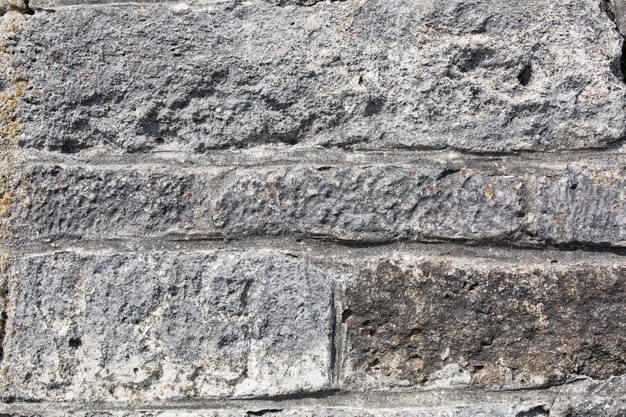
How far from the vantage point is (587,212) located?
3.90ft

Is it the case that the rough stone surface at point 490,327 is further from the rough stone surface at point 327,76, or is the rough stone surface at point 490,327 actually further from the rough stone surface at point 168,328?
the rough stone surface at point 327,76

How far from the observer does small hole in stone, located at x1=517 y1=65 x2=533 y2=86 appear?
4.05 ft

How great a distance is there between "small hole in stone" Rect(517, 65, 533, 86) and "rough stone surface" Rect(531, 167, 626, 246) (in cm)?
20

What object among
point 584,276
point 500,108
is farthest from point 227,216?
point 584,276

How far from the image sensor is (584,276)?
1181 millimetres

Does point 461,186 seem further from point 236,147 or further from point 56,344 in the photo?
point 56,344

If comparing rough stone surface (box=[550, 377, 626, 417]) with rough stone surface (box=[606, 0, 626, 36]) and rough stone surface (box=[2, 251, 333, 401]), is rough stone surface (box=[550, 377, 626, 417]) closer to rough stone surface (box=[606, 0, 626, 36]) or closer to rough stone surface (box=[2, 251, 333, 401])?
rough stone surface (box=[2, 251, 333, 401])

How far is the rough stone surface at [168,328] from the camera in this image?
1.19 m

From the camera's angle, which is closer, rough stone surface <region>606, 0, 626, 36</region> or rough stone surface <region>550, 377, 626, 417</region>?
rough stone surface <region>550, 377, 626, 417</region>

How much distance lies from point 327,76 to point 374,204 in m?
0.25

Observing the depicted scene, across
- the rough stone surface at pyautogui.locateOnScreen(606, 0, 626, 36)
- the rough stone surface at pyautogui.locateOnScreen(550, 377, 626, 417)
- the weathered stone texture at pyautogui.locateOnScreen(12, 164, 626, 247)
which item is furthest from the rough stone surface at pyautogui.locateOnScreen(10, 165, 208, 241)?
the rough stone surface at pyautogui.locateOnScreen(606, 0, 626, 36)

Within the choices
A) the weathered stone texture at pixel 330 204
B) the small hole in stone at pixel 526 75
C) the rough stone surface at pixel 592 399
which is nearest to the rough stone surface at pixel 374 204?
the weathered stone texture at pixel 330 204

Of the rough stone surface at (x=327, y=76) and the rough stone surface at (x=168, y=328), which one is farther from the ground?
the rough stone surface at (x=327, y=76)

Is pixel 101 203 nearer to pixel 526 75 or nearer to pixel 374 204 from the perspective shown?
pixel 374 204
